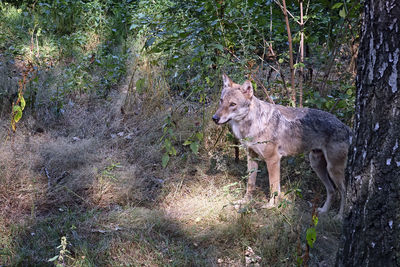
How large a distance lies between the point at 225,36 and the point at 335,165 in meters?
2.25

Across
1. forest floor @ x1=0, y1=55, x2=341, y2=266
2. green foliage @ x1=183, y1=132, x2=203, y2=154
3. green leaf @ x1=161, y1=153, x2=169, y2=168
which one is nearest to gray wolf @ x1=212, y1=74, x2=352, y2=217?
forest floor @ x1=0, y1=55, x2=341, y2=266

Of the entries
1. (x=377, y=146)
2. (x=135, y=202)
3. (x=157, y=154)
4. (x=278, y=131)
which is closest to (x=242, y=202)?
(x=278, y=131)

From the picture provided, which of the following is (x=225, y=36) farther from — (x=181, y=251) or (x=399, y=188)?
(x=399, y=188)

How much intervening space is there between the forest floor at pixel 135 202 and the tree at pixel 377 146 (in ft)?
1.24

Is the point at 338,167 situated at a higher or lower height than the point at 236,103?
lower

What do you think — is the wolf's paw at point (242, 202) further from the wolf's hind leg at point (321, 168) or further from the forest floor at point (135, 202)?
the wolf's hind leg at point (321, 168)

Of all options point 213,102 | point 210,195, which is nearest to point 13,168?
point 210,195

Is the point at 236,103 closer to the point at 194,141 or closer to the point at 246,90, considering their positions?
the point at 246,90

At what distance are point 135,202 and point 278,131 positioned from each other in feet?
6.40

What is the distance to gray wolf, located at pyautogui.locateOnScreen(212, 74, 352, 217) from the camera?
4.99 meters

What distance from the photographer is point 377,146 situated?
2658 mm

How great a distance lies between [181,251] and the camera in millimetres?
3908

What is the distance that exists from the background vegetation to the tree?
35 cm

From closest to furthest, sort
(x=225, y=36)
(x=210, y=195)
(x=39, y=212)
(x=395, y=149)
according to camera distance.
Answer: (x=395, y=149), (x=39, y=212), (x=210, y=195), (x=225, y=36)
